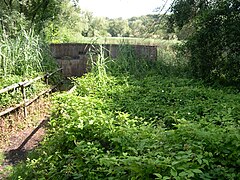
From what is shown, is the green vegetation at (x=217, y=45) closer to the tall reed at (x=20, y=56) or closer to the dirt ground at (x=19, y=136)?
the tall reed at (x=20, y=56)

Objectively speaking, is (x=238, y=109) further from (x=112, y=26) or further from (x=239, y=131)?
(x=112, y=26)

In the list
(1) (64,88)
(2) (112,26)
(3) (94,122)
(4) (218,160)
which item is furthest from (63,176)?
(2) (112,26)

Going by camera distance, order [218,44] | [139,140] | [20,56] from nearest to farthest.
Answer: [139,140]
[20,56]
[218,44]

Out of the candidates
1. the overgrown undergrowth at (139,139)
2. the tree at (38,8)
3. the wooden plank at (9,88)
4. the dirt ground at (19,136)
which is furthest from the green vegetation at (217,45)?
the tree at (38,8)

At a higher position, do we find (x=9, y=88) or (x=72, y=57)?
(x=72, y=57)

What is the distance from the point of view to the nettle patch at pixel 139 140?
6.57 ft

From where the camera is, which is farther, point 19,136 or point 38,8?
point 38,8

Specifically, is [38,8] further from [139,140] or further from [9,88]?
[139,140]

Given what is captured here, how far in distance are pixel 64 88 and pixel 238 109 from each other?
5234 millimetres

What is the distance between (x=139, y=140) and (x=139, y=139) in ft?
0.14

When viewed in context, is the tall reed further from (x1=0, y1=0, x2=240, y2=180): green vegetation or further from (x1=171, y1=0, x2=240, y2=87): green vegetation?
(x1=171, y1=0, x2=240, y2=87): green vegetation

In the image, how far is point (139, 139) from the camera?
265 centimetres

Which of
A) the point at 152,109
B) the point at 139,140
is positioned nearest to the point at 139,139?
the point at 139,140

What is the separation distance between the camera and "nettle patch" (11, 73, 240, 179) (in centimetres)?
200
